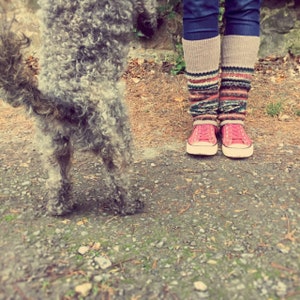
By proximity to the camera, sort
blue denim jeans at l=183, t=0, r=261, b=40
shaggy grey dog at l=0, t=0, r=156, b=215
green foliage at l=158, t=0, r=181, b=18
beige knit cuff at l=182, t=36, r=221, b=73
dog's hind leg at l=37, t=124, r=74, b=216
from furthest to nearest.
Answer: green foliage at l=158, t=0, r=181, b=18 < beige knit cuff at l=182, t=36, r=221, b=73 < blue denim jeans at l=183, t=0, r=261, b=40 < dog's hind leg at l=37, t=124, r=74, b=216 < shaggy grey dog at l=0, t=0, r=156, b=215

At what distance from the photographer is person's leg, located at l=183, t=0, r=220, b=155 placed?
108 inches

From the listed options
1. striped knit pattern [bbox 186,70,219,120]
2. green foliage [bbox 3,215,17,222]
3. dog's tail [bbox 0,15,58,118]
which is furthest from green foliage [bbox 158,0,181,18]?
green foliage [bbox 3,215,17,222]

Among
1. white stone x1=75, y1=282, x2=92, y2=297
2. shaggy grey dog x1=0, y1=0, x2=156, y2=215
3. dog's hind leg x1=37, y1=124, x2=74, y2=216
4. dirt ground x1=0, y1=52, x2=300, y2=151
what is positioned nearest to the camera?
white stone x1=75, y1=282, x2=92, y2=297

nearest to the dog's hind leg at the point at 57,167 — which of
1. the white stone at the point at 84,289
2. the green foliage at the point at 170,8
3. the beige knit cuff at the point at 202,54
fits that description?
the white stone at the point at 84,289

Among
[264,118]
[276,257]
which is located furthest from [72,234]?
[264,118]

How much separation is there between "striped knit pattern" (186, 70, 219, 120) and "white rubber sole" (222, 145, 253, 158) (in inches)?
11.2

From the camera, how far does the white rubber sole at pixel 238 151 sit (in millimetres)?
2898

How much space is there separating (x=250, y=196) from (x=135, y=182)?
2.23 feet

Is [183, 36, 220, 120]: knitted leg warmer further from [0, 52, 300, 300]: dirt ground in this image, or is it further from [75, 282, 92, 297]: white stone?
[75, 282, 92, 297]: white stone

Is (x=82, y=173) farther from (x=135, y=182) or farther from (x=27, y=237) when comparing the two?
(x=27, y=237)

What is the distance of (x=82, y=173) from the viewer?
9.24 ft

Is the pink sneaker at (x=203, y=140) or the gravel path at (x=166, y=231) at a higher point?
the pink sneaker at (x=203, y=140)

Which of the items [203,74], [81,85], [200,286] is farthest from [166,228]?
[203,74]

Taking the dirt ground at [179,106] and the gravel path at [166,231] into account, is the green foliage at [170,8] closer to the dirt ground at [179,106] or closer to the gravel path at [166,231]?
the dirt ground at [179,106]
